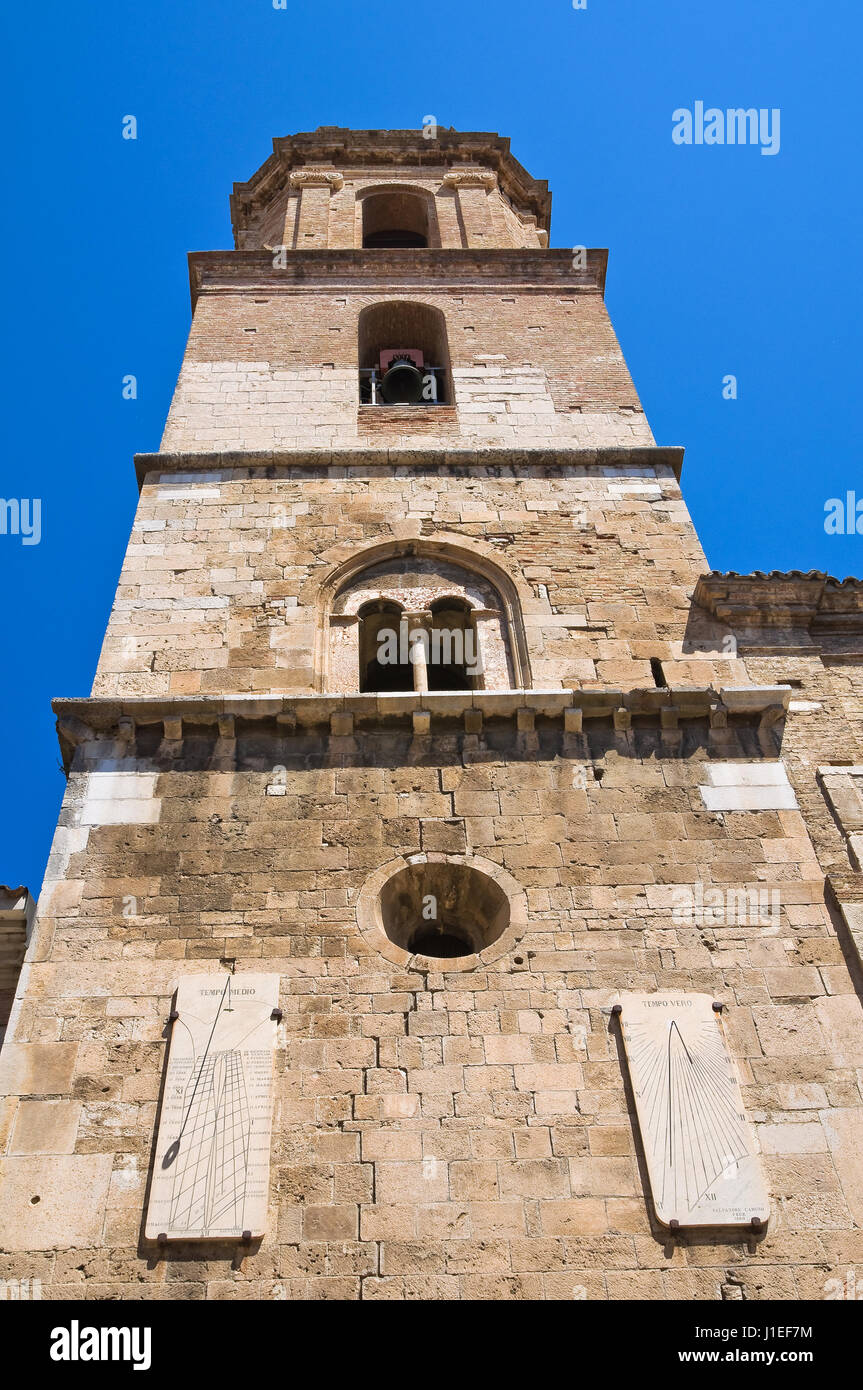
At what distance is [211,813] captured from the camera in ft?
26.6

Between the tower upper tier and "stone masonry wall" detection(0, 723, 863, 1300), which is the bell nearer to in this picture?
the tower upper tier

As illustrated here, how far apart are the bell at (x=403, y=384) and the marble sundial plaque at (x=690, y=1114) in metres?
8.00

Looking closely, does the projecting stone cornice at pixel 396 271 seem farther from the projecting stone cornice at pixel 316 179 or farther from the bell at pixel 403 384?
the projecting stone cornice at pixel 316 179

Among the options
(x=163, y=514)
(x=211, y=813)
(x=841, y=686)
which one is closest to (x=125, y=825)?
(x=211, y=813)

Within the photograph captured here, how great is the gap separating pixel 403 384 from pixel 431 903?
7111 millimetres

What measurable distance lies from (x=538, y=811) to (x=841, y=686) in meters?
2.95

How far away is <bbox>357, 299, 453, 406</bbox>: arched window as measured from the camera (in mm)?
13398

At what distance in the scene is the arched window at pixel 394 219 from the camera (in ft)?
61.6

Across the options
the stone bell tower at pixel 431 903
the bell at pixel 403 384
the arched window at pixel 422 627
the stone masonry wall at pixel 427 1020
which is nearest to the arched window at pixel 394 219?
the bell at pixel 403 384

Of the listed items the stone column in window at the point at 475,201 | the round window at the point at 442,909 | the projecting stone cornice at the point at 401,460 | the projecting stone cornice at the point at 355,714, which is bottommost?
the round window at the point at 442,909

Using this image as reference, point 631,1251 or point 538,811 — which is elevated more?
point 538,811

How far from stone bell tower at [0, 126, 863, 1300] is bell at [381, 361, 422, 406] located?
1.03m
